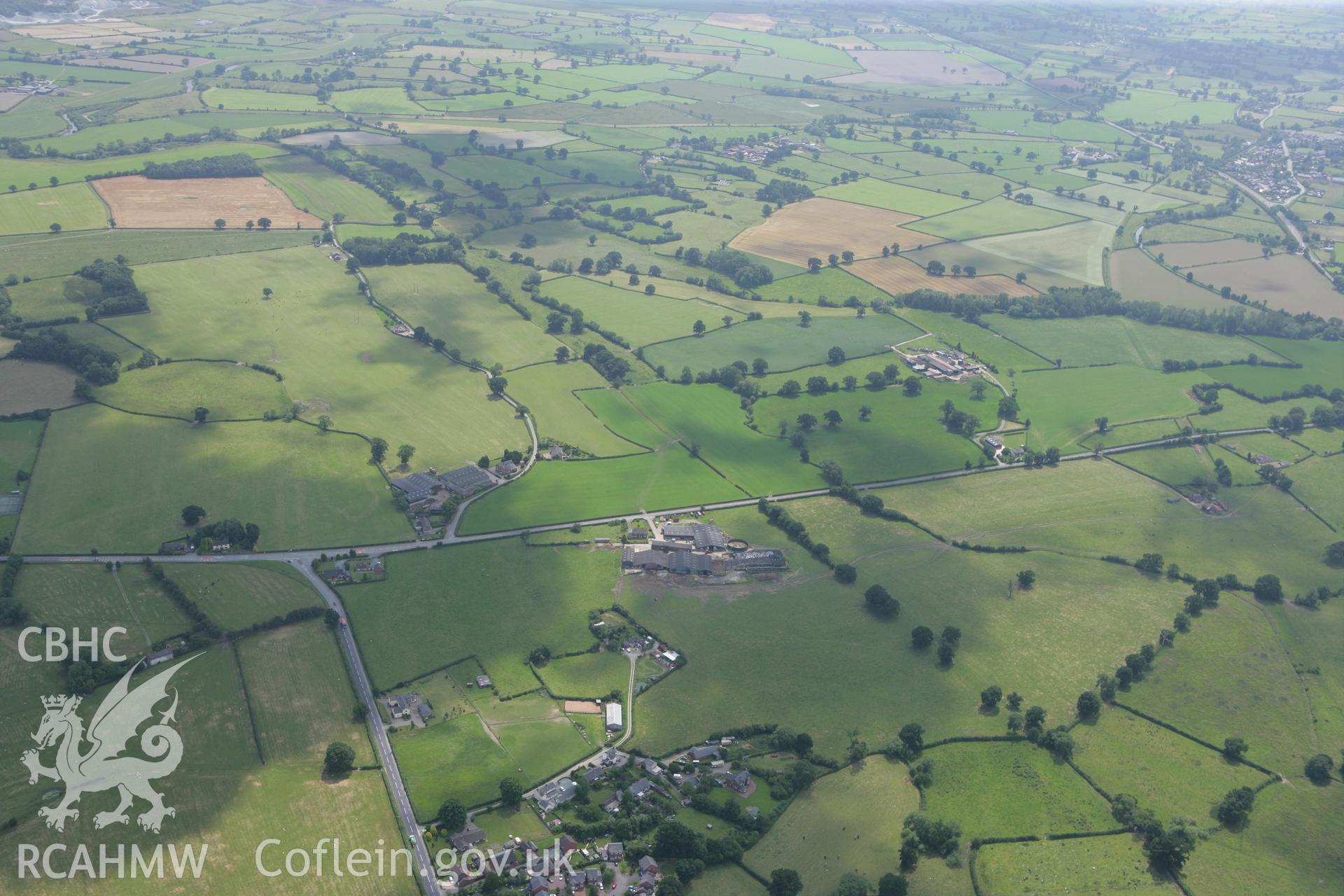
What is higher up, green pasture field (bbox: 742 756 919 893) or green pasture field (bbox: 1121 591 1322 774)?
green pasture field (bbox: 1121 591 1322 774)

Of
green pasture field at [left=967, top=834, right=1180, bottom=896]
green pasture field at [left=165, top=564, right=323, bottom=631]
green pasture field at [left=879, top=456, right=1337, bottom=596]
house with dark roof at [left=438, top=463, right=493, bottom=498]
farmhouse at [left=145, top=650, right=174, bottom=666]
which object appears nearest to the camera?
green pasture field at [left=967, top=834, right=1180, bottom=896]

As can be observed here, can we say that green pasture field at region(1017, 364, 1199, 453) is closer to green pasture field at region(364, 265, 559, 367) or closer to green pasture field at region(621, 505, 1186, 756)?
green pasture field at region(621, 505, 1186, 756)

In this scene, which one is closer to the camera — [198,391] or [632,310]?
[198,391]

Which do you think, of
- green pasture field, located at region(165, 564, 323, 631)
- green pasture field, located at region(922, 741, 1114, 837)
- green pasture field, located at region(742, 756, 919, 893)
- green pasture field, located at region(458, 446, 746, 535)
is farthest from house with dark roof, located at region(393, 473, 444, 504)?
green pasture field, located at region(922, 741, 1114, 837)

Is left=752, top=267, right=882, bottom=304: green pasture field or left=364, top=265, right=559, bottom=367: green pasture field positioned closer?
left=364, top=265, right=559, bottom=367: green pasture field

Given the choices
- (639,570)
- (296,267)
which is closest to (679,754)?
(639,570)

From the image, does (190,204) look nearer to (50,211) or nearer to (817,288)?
(50,211)

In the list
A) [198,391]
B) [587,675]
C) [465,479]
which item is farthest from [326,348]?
[587,675]
